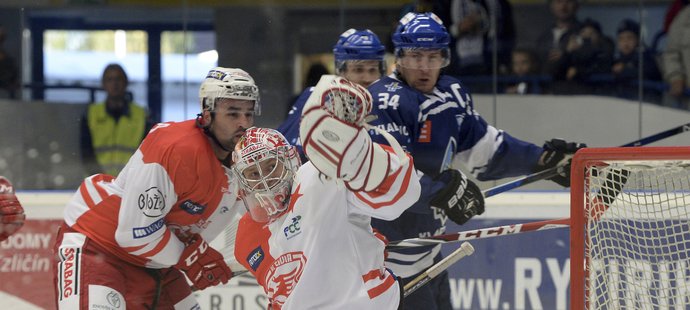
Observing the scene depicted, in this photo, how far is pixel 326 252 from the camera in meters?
2.69

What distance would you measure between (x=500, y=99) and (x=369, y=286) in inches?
110

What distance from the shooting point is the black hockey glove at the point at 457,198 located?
12.0 ft

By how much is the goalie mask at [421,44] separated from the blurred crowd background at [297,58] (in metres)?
1.47

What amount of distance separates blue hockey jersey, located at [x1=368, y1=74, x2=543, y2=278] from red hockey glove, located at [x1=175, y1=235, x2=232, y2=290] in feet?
1.71

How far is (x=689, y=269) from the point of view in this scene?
11.8 ft

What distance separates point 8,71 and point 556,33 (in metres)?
2.47

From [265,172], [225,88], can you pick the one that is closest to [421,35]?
[225,88]

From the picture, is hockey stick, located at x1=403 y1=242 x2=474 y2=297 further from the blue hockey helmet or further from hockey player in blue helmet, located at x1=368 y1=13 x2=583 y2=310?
the blue hockey helmet

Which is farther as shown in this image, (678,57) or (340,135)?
(678,57)

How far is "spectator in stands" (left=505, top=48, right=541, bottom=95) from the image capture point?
5.50 meters

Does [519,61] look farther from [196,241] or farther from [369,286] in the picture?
[369,286]

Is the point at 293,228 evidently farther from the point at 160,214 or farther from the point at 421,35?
the point at 421,35

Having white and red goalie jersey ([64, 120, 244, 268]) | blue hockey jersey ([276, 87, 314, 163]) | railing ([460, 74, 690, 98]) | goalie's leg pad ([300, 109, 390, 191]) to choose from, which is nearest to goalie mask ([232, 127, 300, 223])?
goalie's leg pad ([300, 109, 390, 191])

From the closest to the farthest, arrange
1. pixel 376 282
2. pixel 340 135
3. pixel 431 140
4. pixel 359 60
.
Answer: pixel 340 135 → pixel 376 282 → pixel 431 140 → pixel 359 60
